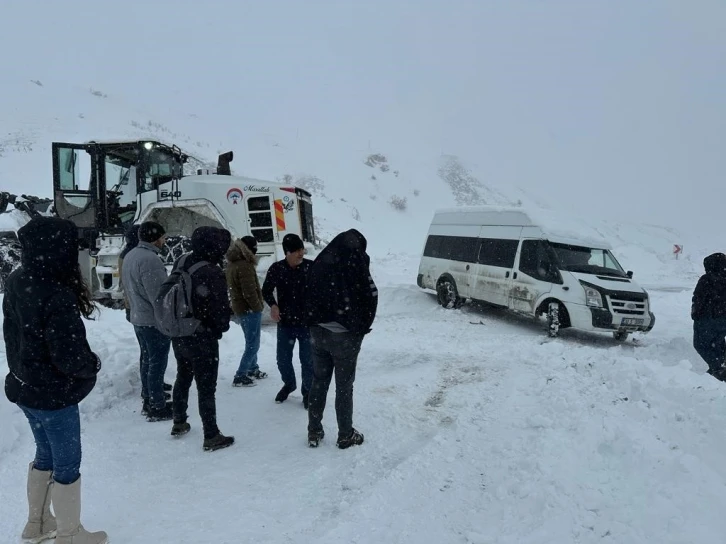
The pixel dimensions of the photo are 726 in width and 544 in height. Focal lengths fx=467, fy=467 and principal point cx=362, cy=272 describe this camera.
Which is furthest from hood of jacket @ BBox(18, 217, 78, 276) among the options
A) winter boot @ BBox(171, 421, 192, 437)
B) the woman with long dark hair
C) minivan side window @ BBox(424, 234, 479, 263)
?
minivan side window @ BBox(424, 234, 479, 263)

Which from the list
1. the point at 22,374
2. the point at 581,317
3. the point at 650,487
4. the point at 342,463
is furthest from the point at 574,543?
the point at 581,317

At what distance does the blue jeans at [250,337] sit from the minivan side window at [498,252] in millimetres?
6510

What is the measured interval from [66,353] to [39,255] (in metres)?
0.51

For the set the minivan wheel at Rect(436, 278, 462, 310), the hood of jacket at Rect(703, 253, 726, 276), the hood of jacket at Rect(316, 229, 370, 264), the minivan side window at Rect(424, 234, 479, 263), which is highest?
the hood of jacket at Rect(316, 229, 370, 264)

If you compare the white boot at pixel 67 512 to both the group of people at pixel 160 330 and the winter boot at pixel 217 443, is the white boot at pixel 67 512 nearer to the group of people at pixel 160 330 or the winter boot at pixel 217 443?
the group of people at pixel 160 330

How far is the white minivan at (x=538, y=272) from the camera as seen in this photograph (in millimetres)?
8781

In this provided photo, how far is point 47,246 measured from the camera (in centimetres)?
235

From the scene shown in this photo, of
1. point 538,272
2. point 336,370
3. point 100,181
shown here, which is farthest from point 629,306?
point 100,181

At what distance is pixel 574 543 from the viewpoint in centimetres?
255

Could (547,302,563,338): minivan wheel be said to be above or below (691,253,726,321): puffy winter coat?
below

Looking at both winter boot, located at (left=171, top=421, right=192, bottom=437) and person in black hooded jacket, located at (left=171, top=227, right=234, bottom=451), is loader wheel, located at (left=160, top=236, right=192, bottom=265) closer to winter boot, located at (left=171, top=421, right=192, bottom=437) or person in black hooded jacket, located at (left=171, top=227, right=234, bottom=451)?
winter boot, located at (left=171, top=421, right=192, bottom=437)

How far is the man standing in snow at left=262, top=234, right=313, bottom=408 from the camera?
477 cm

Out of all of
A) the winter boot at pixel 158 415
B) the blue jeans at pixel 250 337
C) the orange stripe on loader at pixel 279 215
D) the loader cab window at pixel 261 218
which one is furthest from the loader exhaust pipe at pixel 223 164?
the winter boot at pixel 158 415

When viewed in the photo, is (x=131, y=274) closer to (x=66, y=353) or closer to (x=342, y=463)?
(x=66, y=353)
